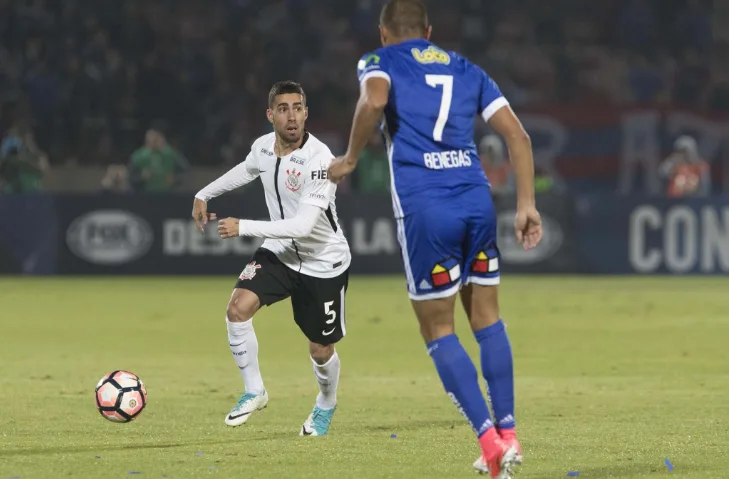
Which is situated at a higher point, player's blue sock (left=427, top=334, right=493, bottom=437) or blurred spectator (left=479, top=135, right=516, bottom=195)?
player's blue sock (left=427, top=334, right=493, bottom=437)

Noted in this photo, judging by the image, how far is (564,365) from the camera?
11219mm

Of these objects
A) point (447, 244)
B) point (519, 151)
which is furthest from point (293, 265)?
point (519, 151)

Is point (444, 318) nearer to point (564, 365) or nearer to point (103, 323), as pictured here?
point (564, 365)

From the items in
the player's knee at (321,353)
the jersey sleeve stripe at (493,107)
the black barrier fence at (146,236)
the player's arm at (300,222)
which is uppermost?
the jersey sleeve stripe at (493,107)

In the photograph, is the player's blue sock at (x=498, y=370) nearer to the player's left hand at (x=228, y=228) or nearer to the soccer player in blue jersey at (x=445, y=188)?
the soccer player in blue jersey at (x=445, y=188)

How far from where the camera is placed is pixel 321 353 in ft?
26.0

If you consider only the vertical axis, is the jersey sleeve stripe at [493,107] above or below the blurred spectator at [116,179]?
above

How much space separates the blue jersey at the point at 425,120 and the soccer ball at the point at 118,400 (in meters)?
2.49

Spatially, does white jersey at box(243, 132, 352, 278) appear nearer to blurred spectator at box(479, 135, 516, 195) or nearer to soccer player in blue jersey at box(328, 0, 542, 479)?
soccer player in blue jersey at box(328, 0, 542, 479)

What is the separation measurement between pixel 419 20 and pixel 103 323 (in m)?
9.56

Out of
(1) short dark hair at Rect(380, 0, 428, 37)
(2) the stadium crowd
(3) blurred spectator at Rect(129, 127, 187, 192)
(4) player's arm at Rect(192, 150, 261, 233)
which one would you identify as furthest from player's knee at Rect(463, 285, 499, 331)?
(2) the stadium crowd

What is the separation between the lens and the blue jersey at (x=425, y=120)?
574 centimetres

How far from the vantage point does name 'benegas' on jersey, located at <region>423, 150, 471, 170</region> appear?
578 centimetres

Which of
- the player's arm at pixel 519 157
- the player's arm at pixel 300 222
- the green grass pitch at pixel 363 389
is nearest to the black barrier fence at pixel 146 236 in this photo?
the green grass pitch at pixel 363 389
